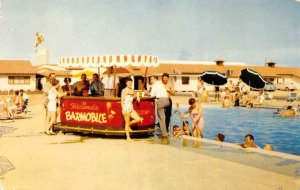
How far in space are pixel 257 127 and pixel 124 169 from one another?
484 inches

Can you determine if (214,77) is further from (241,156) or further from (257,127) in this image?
(241,156)

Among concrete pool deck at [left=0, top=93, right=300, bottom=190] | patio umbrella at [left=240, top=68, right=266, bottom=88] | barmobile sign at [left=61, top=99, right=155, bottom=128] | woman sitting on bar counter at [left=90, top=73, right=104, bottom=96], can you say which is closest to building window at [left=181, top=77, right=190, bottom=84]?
patio umbrella at [left=240, top=68, right=266, bottom=88]

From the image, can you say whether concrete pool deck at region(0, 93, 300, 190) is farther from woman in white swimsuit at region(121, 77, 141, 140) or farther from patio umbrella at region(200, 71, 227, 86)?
patio umbrella at region(200, 71, 227, 86)

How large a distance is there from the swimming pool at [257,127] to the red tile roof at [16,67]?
3042 cm

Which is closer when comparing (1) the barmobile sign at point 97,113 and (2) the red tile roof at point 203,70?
(1) the barmobile sign at point 97,113

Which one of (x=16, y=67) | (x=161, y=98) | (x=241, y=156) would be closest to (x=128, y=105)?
(x=161, y=98)

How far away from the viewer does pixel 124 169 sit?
6477mm

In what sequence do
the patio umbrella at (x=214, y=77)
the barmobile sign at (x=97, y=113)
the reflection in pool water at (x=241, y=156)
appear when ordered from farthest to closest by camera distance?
1. the patio umbrella at (x=214, y=77)
2. the barmobile sign at (x=97, y=113)
3. the reflection in pool water at (x=241, y=156)

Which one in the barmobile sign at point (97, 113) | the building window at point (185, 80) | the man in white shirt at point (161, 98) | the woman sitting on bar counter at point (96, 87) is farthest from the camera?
the building window at point (185, 80)

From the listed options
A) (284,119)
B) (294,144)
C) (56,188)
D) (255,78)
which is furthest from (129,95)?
(255,78)

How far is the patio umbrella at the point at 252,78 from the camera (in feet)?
102

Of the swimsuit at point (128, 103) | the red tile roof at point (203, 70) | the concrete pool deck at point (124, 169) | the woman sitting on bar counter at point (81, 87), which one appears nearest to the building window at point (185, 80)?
the red tile roof at point (203, 70)

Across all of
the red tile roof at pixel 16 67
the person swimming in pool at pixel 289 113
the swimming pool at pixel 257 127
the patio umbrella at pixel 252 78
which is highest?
the red tile roof at pixel 16 67

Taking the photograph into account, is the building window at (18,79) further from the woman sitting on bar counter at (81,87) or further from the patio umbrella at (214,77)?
the woman sitting on bar counter at (81,87)
